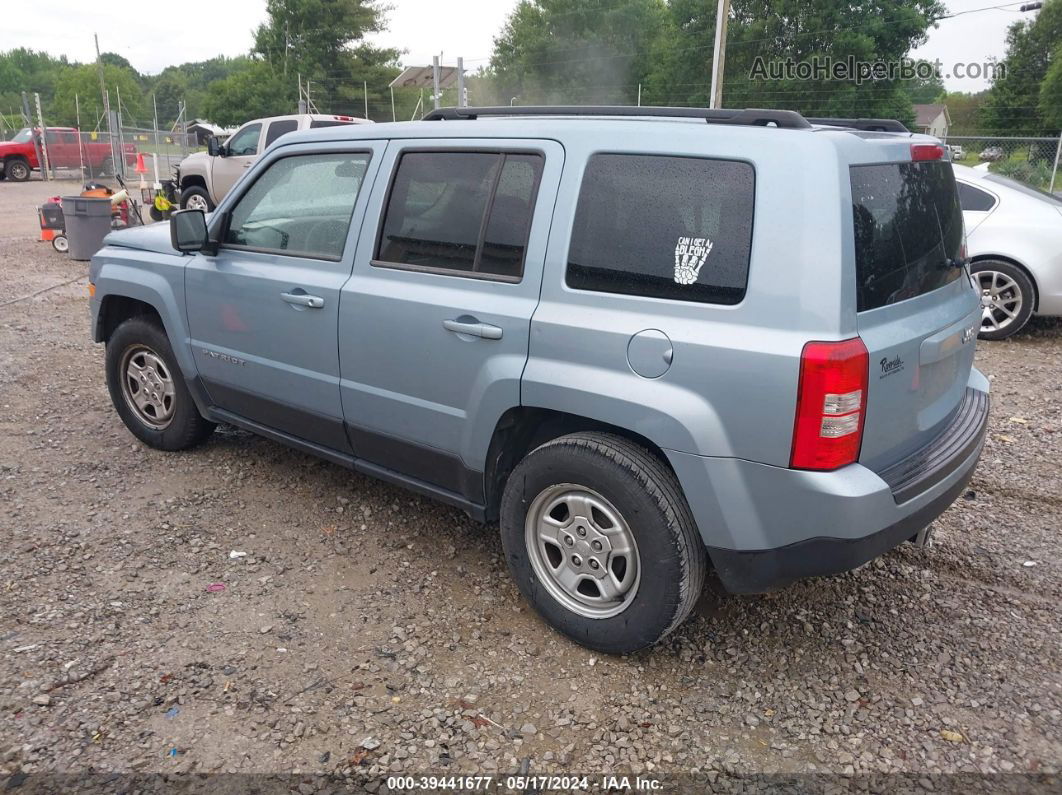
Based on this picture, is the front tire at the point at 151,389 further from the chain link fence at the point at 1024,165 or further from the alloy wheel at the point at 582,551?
the chain link fence at the point at 1024,165

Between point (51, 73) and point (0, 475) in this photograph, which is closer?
point (0, 475)

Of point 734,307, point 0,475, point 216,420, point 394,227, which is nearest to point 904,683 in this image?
point 734,307

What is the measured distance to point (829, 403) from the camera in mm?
2449

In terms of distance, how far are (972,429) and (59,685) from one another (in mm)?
3475

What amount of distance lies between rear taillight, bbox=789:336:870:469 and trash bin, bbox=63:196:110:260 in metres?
11.6

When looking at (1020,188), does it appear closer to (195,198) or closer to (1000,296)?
(1000,296)

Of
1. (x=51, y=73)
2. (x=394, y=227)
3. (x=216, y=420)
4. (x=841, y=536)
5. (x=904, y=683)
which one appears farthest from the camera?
(x=51, y=73)

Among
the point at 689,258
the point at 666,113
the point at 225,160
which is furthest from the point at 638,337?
the point at 225,160

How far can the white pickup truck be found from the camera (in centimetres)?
1460

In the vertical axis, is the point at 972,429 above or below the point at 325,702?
above

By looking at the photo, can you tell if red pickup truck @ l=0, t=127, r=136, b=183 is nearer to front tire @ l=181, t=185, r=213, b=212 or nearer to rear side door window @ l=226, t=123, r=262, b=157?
front tire @ l=181, t=185, r=213, b=212

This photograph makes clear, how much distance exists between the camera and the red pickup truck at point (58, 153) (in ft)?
92.8

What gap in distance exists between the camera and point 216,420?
454cm

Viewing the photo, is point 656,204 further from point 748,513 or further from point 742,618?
point 742,618
